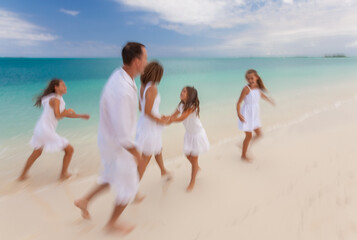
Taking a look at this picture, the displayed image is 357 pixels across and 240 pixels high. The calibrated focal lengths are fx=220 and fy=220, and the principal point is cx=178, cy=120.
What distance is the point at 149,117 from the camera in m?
2.79

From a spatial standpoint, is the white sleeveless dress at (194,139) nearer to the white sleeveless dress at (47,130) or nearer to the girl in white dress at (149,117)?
the girl in white dress at (149,117)

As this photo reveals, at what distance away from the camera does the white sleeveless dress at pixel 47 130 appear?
12.2ft

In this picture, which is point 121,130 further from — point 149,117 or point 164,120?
point 164,120

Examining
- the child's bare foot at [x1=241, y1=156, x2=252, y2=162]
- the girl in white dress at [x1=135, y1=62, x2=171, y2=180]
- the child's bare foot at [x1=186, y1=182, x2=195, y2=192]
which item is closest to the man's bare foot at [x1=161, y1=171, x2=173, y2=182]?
the child's bare foot at [x1=186, y1=182, x2=195, y2=192]

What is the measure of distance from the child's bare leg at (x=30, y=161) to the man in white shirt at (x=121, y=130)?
1821mm

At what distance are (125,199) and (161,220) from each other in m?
→ 0.69

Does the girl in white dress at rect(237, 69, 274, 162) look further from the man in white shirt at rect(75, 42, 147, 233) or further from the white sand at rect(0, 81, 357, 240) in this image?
the man in white shirt at rect(75, 42, 147, 233)

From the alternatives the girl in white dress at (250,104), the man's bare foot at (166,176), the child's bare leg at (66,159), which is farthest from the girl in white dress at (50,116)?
the girl in white dress at (250,104)

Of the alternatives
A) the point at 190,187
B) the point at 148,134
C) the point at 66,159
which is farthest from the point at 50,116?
the point at 190,187

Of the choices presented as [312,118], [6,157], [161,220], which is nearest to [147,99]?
[161,220]

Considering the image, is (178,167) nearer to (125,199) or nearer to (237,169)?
(237,169)

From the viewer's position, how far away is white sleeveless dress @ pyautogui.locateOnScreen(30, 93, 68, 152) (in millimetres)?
3713

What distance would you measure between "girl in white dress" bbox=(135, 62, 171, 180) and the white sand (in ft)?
2.61

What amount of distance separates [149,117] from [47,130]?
2108 millimetres
